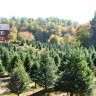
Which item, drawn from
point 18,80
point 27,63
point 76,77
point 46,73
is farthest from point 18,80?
point 27,63

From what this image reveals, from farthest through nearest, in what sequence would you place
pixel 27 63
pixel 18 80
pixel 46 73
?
pixel 27 63 < pixel 46 73 < pixel 18 80

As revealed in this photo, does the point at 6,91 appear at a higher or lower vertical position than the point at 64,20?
lower

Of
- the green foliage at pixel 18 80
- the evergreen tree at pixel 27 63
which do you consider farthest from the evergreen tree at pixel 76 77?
the evergreen tree at pixel 27 63

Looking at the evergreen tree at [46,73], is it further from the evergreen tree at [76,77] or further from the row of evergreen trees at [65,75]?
the evergreen tree at [76,77]

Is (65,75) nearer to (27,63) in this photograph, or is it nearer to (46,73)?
(46,73)

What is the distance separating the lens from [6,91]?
44469 mm

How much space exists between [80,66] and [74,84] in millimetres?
2057

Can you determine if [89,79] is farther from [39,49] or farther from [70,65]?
[39,49]

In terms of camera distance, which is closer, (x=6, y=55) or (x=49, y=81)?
(x=49, y=81)

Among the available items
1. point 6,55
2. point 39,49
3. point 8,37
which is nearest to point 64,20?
point 8,37

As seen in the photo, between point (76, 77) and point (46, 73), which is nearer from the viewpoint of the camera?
point (76, 77)

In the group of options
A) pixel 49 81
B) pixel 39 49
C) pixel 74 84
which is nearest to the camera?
pixel 74 84

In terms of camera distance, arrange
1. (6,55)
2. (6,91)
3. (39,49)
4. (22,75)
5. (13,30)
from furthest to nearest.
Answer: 1. (13,30)
2. (39,49)
3. (6,55)
4. (6,91)
5. (22,75)

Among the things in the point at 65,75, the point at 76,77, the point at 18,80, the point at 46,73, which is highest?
the point at 65,75
